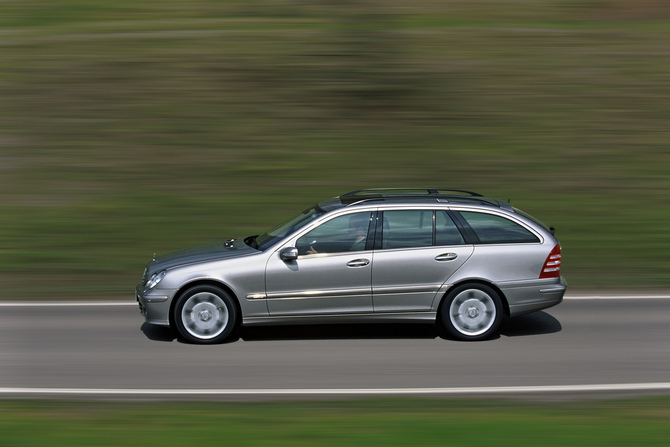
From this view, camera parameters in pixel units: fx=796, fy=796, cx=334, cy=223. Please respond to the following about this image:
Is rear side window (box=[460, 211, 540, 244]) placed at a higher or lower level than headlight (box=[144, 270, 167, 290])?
higher

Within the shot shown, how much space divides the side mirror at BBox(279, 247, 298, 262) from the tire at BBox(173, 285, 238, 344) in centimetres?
72

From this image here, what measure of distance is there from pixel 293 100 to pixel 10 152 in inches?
215

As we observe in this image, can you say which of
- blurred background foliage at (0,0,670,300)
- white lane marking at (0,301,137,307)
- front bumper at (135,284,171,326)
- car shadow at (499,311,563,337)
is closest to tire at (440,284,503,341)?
car shadow at (499,311,563,337)

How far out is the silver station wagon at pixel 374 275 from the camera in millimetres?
8469

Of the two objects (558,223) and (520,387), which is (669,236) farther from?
(520,387)

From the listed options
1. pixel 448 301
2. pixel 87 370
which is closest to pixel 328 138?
pixel 448 301

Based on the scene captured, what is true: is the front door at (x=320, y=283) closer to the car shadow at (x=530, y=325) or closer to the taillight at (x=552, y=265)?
the car shadow at (x=530, y=325)

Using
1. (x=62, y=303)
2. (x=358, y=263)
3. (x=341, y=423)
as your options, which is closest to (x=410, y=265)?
(x=358, y=263)

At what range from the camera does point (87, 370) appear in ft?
24.7

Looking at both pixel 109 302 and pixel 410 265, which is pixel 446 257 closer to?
pixel 410 265

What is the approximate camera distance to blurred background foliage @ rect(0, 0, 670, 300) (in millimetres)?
12984

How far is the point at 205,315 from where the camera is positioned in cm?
852

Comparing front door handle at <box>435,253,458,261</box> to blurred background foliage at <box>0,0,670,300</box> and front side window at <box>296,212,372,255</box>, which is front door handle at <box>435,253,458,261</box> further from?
blurred background foliage at <box>0,0,670,300</box>

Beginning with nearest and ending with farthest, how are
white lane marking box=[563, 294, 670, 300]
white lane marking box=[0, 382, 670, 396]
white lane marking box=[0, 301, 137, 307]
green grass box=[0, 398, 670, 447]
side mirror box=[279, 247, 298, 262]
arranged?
1. green grass box=[0, 398, 670, 447]
2. white lane marking box=[0, 382, 670, 396]
3. side mirror box=[279, 247, 298, 262]
4. white lane marking box=[0, 301, 137, 307]
5. white lane marking box=[563, 294, 670, 300]
